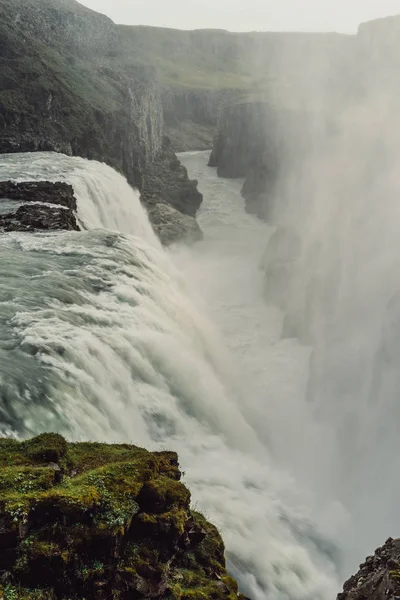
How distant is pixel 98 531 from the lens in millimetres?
6754

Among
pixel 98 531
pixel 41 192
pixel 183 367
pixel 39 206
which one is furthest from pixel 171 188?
pixel 98 531

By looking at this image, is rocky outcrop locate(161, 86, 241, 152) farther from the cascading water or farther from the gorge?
the cascading water

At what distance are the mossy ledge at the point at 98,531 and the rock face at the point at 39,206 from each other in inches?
720

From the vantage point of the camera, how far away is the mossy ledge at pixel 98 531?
20.6 feet

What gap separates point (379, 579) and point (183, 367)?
1079cm

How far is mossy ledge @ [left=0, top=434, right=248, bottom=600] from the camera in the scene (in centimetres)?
628

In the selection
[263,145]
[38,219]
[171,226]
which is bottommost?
[171,226]

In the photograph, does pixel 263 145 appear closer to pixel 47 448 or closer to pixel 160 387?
pixel 160 387

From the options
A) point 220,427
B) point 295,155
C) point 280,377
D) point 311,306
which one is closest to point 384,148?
point 295,155

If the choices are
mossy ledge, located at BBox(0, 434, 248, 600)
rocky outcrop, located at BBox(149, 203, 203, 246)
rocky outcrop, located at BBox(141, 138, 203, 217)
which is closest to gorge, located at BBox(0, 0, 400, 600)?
mossy ledge, located at BBox(0, 434, 248, 600)

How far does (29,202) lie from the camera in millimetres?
29156

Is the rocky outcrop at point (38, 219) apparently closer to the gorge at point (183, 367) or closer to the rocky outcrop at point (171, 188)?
the gorge at point (183, 367)

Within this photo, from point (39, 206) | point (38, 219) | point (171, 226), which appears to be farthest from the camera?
point (171, 226)

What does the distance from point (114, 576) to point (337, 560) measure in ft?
30.2
